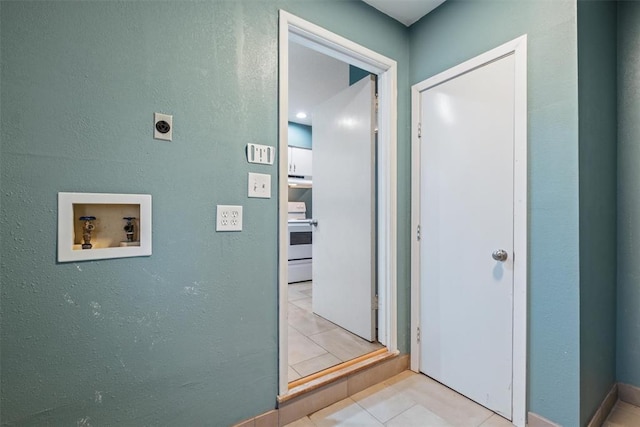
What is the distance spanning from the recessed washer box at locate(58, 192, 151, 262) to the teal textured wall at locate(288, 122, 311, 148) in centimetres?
372

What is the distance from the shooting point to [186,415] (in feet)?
4.18

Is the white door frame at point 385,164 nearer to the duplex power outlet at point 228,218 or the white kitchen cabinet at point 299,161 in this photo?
the duplex power outlet at point 228,218

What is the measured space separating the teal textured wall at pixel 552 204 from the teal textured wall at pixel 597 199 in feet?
0.16

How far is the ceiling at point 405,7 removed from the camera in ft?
6.09

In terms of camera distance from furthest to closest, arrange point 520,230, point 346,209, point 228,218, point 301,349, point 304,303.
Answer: point 304,303 → point 346,209 → point 301,349 → point 520,230 → point 228,218

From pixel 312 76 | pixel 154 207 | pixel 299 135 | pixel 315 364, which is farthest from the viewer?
pixel 299 135

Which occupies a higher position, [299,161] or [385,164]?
[299,161]

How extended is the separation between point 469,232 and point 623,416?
127 cm

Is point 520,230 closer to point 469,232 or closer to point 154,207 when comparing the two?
point 469,232

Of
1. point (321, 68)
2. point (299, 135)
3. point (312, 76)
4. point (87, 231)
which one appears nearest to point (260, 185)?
point (87, 231)

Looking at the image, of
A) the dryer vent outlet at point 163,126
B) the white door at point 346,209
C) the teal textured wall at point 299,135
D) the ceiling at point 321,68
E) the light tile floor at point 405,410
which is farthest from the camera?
the teal textured wall at point 299,135

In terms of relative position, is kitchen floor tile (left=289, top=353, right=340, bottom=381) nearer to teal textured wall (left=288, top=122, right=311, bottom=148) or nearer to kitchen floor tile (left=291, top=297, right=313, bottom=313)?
kitchen floor tile (left=291, top=297, right=313, bottom=313)

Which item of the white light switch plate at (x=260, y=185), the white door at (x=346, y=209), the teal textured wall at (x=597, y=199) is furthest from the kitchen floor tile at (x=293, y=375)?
the teal textured wall at (x=597, y=199)

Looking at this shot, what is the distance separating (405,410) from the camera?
1640mm
